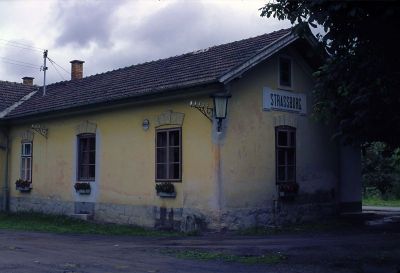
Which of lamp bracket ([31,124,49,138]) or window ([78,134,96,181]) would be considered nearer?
window ([78,134,96,181])

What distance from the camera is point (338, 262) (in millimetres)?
9305

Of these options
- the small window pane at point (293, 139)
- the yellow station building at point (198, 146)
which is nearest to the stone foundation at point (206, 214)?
the yellow station building at point (198, 146)

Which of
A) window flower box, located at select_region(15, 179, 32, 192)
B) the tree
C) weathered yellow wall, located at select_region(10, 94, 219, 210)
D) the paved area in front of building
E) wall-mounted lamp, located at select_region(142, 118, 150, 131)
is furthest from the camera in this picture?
window flower box, located at select_region(15, 179, 32, 192)

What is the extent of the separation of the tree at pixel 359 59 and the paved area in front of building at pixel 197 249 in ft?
7.51

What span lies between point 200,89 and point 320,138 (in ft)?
16.1

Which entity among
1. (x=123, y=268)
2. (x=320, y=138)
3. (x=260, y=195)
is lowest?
(x=123, y=268)

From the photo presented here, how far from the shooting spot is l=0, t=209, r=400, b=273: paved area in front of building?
29.1 feet


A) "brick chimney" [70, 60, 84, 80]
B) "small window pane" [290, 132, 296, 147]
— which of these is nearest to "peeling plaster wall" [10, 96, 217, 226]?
"small window pane" [290, 132, 296, 147]

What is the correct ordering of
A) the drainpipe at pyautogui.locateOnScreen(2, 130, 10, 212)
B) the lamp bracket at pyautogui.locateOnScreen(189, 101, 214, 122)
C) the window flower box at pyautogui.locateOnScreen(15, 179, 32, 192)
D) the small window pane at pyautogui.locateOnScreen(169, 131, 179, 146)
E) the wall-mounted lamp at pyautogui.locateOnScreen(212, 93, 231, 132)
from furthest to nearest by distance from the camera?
the drainpipe at pyautogui.locateOnScreen(2, 130, 10, 212) → the window flower box at pyautogui.locateOnScreen(15, 179, 32, 192) → the small window pane at pyautogui.locateOnScreen(169, 131, 179, 146) → the lamp bracket at pyautogui.locateOnScreen(189, 101, 214, 122) → the wall-mounted lamp at pyautogui.locateOnScreen(212, 93, 231, 132)

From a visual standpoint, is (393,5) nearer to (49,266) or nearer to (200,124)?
(49,266)

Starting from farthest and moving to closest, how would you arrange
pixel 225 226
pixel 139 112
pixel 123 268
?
pixel 139 112, pixel 225 226, pixel 123 268

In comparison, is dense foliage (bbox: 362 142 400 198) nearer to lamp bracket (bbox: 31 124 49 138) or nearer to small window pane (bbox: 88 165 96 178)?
small window pane (bbox: 88 165 96 178)

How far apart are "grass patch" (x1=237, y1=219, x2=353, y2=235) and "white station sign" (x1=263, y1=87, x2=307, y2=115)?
3243 mm

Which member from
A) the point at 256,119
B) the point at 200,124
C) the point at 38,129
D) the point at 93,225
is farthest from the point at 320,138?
the point at 38,129
